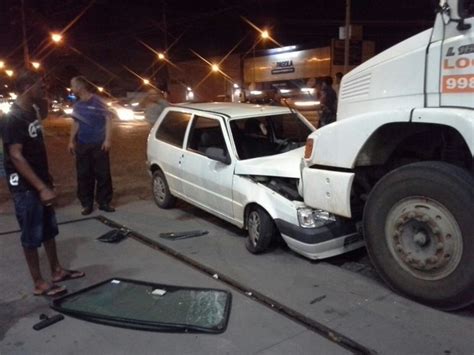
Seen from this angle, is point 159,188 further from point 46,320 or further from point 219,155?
point 46,320

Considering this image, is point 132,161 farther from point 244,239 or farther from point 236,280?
point 236,280

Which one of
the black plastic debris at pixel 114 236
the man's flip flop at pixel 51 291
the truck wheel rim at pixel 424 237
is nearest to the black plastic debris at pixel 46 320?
the man's flip flop at pixel 51 291

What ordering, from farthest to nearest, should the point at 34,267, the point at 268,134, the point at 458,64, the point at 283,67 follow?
the point at 283,67 → the point at 268,134 → the point at 34,267 → the point at 458,64

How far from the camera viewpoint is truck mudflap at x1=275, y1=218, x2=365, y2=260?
446 centimetres

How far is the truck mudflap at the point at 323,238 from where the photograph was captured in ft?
14.6

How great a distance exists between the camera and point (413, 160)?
435 centimetres

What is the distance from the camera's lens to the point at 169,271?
185 inches

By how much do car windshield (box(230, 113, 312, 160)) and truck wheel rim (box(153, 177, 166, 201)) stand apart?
174cm

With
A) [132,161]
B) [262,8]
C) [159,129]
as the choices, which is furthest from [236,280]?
[262,8]

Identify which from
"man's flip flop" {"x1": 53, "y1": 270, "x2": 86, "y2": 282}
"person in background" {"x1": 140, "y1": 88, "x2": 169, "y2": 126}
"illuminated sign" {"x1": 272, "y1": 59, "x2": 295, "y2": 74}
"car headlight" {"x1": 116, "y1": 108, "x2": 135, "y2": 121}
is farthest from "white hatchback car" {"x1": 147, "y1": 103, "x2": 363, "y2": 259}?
"car headlight" {"x1": 116, "y1": 108, "x2": 135, "y2": 121}

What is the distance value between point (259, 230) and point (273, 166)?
0.69 meters

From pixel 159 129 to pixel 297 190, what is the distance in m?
2.88

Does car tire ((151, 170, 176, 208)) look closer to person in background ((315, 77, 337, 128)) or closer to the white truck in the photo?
the white truck

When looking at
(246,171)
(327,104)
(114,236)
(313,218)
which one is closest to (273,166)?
(246,171)
